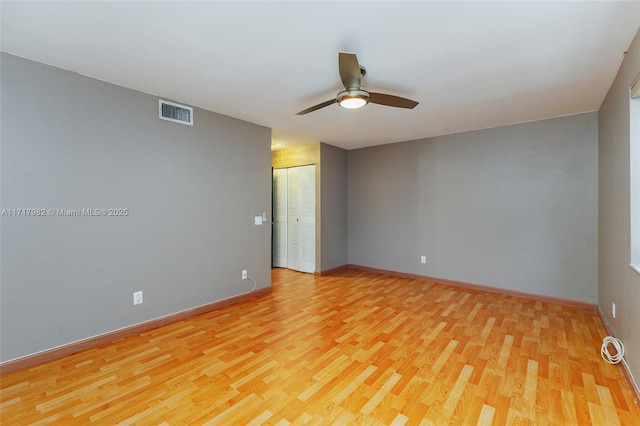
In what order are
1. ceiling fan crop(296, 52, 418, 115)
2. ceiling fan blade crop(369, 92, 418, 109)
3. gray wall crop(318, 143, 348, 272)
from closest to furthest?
ceiling fan crop(296, 52, 418, 115), ceiling fan blade crop(369, 92, 418, 109), gray wall crop(318, 143, 348, 272)

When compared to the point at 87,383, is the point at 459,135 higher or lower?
higher

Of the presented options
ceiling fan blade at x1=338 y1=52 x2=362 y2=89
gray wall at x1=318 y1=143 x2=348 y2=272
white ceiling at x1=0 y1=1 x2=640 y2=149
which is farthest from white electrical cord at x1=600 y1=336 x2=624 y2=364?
gray wall at x1=318 y1=143 x2=348 y2=272

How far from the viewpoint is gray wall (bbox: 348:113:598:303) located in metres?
3.56

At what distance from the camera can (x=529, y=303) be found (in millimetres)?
3711

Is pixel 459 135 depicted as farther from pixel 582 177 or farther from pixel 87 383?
pixel 87 383

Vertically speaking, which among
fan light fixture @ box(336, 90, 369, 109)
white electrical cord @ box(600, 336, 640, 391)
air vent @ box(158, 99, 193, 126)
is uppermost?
air vent @ box(158, 99, 193, 126)

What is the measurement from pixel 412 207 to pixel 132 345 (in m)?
4.36

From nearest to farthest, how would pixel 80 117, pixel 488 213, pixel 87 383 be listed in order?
pixel 87 383, pixel 80 117, pixel 488 213

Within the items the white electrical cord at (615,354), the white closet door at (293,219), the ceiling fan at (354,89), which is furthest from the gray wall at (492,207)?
the ceiling fan at (354,89)

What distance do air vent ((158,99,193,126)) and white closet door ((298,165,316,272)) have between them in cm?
244

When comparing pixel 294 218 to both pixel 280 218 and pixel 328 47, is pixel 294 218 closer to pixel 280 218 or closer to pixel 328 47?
pixel 280 218

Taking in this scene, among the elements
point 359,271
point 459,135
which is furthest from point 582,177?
point 359,271

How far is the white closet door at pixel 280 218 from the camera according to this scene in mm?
5746

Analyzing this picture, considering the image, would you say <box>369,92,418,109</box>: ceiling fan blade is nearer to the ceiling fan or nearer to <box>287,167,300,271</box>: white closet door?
the ceiling fan
